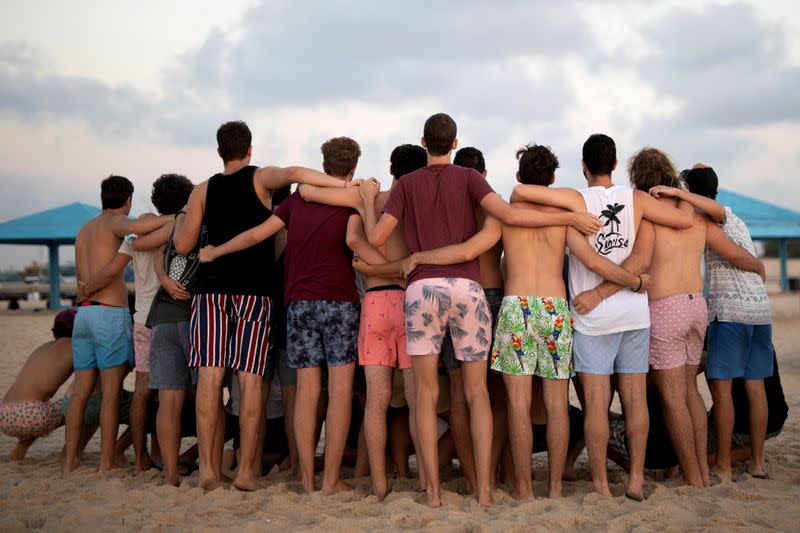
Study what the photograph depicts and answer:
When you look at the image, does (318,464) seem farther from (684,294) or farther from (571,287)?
(684,294)

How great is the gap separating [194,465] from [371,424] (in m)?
1.78

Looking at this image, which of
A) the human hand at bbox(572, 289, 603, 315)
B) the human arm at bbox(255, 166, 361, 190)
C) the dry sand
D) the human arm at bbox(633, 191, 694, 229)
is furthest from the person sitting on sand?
the human arm at bbox(633, 191, 694, 229)

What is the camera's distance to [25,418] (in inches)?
220

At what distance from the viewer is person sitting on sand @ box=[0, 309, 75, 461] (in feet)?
18.4

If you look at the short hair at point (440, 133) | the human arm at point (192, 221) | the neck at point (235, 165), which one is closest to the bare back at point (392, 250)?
the short hair at point (440, 133)

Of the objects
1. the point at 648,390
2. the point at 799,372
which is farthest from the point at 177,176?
Result: the point at 799,372

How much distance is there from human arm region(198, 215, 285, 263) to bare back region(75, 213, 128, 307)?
116 cm

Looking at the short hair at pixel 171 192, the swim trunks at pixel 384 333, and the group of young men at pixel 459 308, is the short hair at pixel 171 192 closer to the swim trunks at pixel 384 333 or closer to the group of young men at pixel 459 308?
the group of young men at pixel 459 308

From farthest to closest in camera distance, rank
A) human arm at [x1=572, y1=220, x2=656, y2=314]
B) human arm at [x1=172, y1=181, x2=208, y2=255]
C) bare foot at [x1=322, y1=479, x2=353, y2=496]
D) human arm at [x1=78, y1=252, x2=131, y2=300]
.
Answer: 1. human arm at [x1=78, y1=252, x2=131, y2=300]
2. human arm at [x1=172, y1=181, x2=208, y2=255]
3. bare foot at [x1=322, y1=479, x2=353, y2=496]
4. human arm at [x1=572, y1=220, x2=656, y2=314]

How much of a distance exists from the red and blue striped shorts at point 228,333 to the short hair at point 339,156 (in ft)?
3.17

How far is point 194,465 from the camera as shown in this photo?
5.45 m

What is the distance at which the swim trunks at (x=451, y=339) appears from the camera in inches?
172

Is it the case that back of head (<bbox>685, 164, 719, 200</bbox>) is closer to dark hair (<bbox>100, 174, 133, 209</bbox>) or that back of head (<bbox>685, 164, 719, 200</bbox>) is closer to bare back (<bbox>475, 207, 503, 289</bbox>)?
bare back (<bbox>475, 207, 503, 289</bbox>)

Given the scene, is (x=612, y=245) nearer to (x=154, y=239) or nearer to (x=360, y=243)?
(x=360, y=243)
